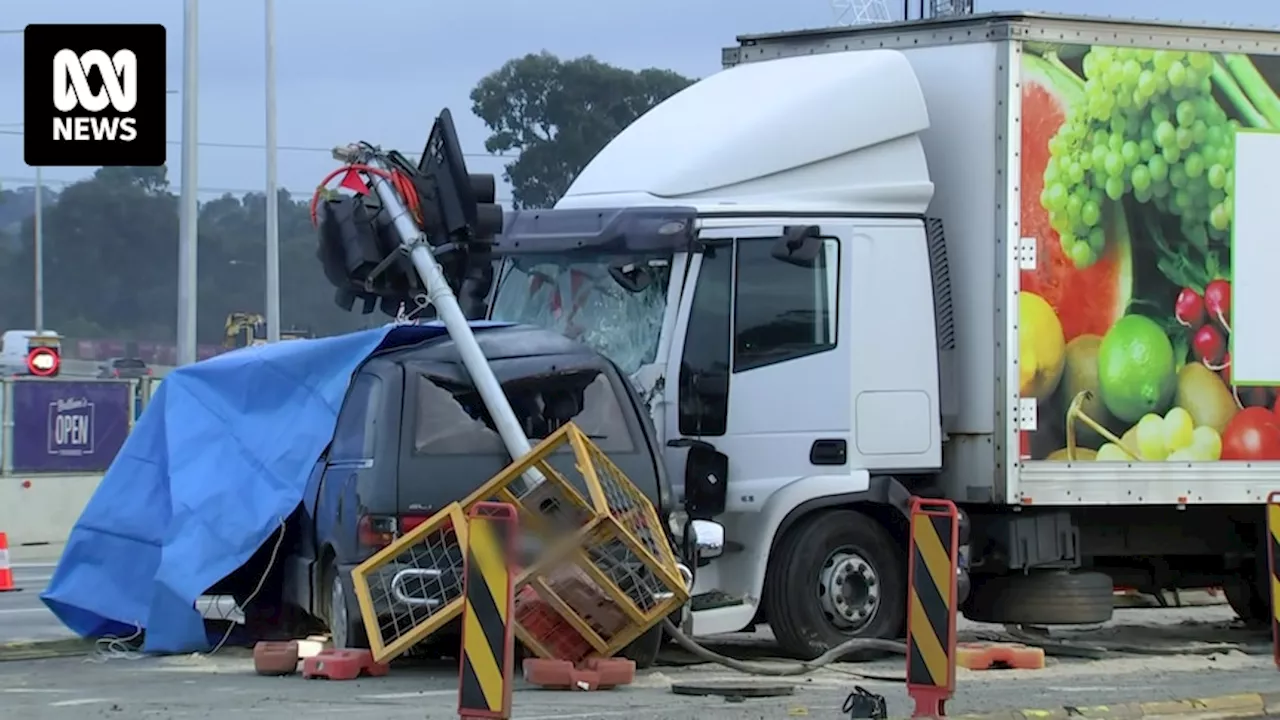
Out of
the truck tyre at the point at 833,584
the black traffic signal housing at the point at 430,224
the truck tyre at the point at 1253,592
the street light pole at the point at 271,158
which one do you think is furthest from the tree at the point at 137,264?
the truck tyre at the point at 833,584

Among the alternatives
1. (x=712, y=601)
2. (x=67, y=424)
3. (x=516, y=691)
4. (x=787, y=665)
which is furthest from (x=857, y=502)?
(x=67, y=424)

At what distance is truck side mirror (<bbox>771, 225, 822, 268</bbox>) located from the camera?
43.5 ft

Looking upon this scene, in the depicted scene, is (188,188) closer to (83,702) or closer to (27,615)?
(27,615)

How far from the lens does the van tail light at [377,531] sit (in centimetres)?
1167

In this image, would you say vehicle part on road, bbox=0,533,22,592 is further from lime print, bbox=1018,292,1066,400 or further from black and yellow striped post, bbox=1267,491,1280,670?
black and yellow striped post, bbox=1267,491,1280,670

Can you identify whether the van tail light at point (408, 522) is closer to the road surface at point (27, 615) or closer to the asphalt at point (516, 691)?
the asphalt at point (516, 691)

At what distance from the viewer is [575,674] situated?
11406 mm

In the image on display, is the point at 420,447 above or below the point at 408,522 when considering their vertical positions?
above

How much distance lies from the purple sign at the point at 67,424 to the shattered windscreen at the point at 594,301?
12.7 m

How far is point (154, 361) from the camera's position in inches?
3282

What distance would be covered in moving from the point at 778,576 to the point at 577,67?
164 ft

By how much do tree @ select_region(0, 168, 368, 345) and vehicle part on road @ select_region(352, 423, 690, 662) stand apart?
6371cm

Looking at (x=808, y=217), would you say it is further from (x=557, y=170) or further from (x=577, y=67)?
(x=577, y=67)

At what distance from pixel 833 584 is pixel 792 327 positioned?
1.56 metres
